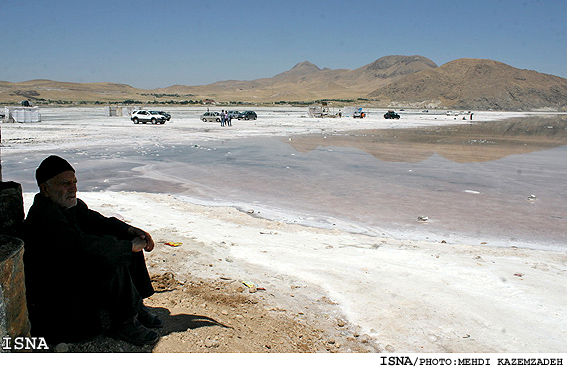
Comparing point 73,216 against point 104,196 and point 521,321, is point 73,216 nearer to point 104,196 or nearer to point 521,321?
point 521,321

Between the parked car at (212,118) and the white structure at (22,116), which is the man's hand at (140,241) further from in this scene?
the white structure at (22,116)

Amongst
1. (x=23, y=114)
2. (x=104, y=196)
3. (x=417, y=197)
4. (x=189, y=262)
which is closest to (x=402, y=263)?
(x=189, y=262)

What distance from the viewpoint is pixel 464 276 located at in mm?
5840

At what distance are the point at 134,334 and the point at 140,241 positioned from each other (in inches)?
26.6

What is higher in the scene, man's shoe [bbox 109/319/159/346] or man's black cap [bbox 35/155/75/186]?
man's black cap [bbox 35/155/75/186]

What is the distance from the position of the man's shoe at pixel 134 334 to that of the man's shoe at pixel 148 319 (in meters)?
0.18

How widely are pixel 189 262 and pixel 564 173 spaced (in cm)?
1531

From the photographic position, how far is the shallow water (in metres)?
9.14

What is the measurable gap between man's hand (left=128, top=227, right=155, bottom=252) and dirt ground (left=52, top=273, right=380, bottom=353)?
0.70 m

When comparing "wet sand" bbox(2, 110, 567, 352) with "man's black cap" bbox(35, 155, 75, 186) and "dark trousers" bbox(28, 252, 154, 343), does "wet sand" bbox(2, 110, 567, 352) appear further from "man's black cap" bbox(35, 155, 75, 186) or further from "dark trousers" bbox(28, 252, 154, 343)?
"man's black cap" bbox(35, 155, 75, 186)

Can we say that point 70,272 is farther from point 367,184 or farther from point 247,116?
point 247,116

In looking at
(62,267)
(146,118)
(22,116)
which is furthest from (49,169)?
(22,116)

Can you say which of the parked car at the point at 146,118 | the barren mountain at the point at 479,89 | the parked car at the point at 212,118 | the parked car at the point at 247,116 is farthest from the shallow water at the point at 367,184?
the barren mountain at the point at 479,89

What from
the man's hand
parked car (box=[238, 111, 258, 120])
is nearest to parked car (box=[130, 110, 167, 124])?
parked car (box=[238, 111, 258, 120])
